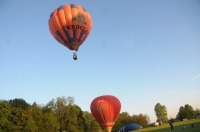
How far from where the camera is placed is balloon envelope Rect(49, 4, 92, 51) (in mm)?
30297

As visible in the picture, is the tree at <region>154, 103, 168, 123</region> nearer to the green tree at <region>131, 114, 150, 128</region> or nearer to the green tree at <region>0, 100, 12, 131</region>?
the green tree at <region>131, 114, 150, 128</region>

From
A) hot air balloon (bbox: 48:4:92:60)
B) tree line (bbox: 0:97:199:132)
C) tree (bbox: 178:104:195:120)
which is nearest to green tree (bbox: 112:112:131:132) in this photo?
tree line (bbox: 0:97:199:132)

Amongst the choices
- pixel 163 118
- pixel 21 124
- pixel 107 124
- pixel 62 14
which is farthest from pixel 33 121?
pixel 163 118

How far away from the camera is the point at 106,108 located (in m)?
41.0

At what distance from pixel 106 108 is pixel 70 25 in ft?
56.1

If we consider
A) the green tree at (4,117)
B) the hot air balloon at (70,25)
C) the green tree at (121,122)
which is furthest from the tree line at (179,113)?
the hot air balloon at (70,25)

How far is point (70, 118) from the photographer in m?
77.0

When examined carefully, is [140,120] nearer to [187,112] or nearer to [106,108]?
[187,112]

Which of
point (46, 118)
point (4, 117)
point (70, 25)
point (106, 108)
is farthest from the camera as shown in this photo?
point (46, 118)

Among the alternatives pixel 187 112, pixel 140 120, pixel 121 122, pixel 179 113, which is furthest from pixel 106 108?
pixel 179 113

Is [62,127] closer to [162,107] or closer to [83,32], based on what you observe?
[83,32]

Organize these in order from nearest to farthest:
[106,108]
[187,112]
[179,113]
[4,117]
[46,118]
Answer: [106,108] → [4,117] → [46,118] → [187,112] → [179,113]

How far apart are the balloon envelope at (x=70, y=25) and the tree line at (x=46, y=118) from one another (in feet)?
113

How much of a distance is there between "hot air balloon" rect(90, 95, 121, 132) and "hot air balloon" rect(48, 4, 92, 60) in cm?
1368
